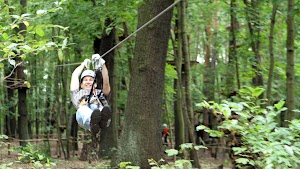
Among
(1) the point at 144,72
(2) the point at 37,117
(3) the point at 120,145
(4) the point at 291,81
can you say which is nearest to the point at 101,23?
(1) the point at 144,72

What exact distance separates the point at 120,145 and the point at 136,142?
0.37m

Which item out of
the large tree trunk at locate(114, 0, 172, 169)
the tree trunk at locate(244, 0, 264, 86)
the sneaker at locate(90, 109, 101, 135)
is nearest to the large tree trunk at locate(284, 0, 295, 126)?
the large tree trunk at locate(114, 0, 172, 169)

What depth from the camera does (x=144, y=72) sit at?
862 cm

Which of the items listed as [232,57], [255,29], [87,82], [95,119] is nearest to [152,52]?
[87,82]

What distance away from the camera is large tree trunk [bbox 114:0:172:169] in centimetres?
861

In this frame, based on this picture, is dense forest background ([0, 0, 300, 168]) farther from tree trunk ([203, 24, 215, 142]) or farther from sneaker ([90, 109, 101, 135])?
sneaker ([90, 109, 101, 135])

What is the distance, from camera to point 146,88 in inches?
340

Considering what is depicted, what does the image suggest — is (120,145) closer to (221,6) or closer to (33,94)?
(221,6)

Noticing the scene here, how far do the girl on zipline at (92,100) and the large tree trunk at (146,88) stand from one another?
6.56 ft

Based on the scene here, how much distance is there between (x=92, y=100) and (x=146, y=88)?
2368 millimetres

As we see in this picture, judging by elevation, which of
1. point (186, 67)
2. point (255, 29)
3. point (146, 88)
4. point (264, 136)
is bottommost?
point (264, 136)

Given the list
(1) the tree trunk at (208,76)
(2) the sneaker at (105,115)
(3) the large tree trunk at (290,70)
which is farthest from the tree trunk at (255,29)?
(2) the sneaker at (105,115)

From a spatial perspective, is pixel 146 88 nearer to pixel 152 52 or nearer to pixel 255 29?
pixel 152 52

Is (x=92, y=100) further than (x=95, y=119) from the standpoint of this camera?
Yes
